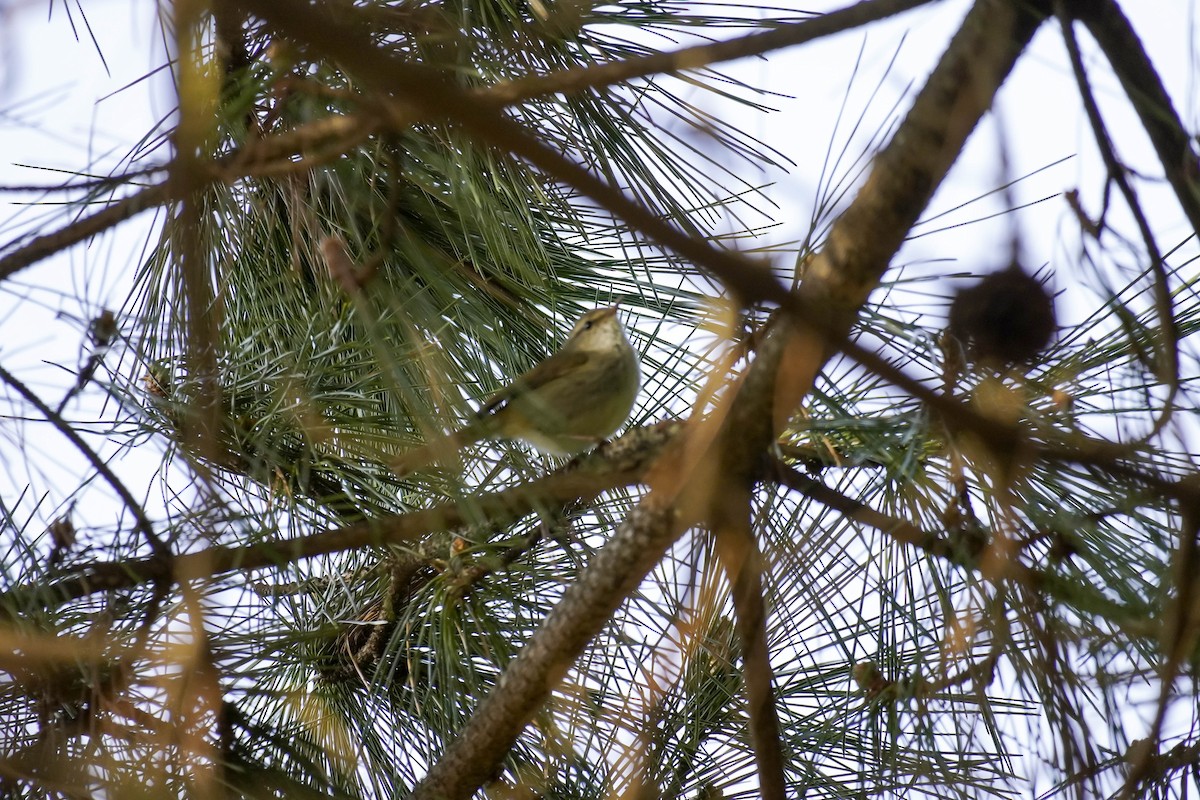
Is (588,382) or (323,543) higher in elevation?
(588,382)

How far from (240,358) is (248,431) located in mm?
165

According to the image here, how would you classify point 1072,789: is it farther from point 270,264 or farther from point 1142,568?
point 270,264

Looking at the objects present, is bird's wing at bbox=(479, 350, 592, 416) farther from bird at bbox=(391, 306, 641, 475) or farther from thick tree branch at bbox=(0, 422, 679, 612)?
thick tree branch at bbox=(0, 422, 679, 612)

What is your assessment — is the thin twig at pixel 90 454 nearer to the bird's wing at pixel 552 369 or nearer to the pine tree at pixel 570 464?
the pine tree at pixel 570 464

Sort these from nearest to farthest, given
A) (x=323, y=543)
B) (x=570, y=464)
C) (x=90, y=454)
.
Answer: (x=90, y=454), (x=323, y=543), (x=570, y=464)

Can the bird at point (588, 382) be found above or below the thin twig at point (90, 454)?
above

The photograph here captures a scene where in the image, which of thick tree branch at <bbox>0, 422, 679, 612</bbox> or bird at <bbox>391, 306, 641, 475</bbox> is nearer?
thick tree branch at <bbox>0, 422, 679, 612</bbox>

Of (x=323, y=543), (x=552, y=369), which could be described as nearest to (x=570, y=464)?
(x=552, y=369)

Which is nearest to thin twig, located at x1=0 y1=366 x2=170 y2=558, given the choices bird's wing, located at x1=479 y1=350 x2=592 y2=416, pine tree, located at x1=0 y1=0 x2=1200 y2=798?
pine tree, located at x1=0 y1=0 x2=1200 y2=798

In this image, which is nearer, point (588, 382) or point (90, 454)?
point (90, 454)

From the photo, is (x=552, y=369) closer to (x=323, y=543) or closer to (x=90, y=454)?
(x=323, y=543)

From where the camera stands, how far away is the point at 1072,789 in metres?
1.43

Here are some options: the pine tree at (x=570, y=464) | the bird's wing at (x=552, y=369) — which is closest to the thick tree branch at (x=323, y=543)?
the pine tree at (x=570, y=464)

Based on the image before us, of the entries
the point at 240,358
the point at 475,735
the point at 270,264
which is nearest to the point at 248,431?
the point at 240,358
